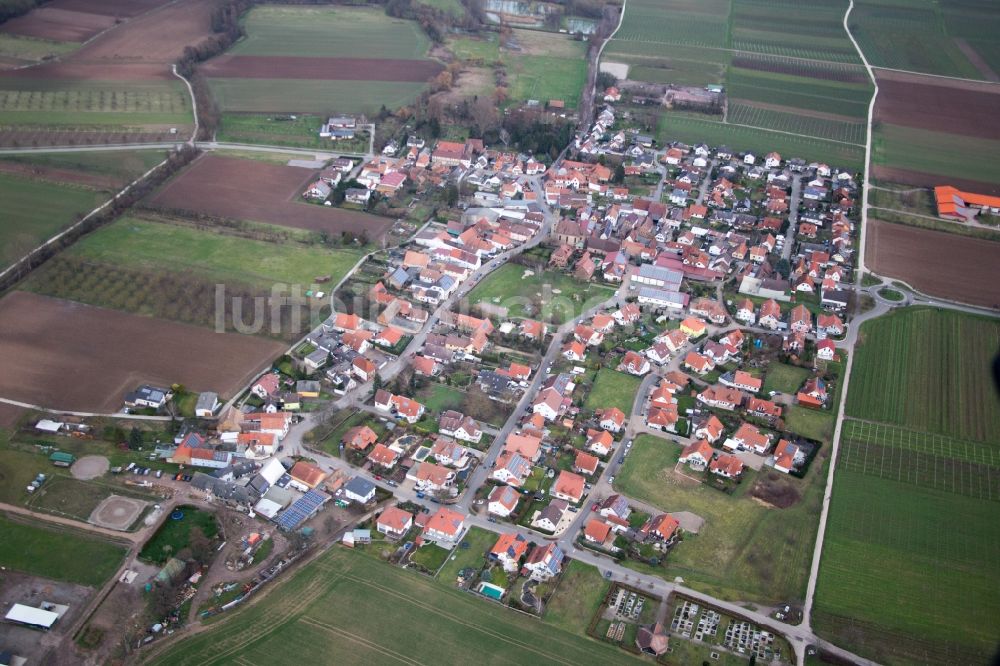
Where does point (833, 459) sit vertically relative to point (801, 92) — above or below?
below

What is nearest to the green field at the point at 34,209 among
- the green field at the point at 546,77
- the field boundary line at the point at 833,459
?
the green field at the point at 546,77

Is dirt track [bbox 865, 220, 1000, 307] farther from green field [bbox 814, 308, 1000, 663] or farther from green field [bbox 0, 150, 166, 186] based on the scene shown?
green field [bbox 0, 150, 166, 186]

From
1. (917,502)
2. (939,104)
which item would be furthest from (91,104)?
(939,104)

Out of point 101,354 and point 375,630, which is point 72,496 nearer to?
point 101,354

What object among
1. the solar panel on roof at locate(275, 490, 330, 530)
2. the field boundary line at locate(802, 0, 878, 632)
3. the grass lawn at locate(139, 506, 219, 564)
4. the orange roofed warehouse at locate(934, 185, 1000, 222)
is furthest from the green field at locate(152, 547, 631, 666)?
the orange roofed warehouse at locate(934, 185, 1000, 222)

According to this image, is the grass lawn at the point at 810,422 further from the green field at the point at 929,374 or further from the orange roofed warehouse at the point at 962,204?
the orange roofed warehouse at the point at 962,204

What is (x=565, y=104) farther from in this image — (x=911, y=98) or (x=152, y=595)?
(x=152, y=595)

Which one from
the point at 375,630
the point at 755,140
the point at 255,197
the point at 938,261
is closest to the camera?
the point at 375,630
